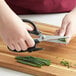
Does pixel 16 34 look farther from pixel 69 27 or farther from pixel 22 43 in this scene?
pixel 69 27

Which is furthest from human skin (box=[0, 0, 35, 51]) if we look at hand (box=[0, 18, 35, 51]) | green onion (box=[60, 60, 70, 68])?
green onion (box=[60, 60, 70, 68])

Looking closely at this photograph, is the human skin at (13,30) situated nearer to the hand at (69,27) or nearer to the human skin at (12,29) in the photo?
the human skin at (12,29)

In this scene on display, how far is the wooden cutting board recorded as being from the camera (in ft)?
3.84

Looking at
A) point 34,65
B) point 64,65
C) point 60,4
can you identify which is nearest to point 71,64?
point 64,65

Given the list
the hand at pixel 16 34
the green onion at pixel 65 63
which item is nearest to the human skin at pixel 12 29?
the hand at pixel 16 34

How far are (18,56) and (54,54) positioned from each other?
147mm

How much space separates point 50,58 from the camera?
125 centimetres

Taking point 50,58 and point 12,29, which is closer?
point 12,29

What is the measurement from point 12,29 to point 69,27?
347 mm

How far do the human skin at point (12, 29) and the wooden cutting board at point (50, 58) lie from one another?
0.33 feet

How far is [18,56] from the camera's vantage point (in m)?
1.25

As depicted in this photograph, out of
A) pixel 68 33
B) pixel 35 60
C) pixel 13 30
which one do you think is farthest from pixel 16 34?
pixel 68 33

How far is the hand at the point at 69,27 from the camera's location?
1333 millimetres

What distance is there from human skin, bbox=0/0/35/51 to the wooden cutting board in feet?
0.33
